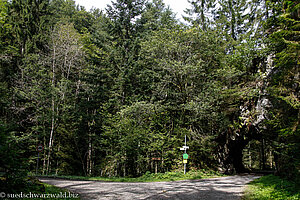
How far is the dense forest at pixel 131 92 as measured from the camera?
1594 cm

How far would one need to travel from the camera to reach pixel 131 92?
1817cm

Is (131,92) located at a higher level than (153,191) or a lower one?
Result: higher

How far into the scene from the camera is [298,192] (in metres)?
6.39

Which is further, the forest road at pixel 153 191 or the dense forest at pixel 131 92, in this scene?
the dense forest at pixel 131 92

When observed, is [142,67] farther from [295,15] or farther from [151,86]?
[295,15]

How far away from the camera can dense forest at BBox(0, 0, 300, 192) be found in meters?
15.9

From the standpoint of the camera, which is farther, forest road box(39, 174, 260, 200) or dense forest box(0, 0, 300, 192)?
dense forest box(0, 0, 300, 192)

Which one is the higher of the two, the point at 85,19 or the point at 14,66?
the point at 85,19

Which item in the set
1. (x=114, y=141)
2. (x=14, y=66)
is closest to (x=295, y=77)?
(x=114, y=141)

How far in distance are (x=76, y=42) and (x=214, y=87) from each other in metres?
12.9

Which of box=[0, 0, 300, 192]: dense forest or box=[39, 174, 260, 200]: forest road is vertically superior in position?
box=[0, 0, 300, 192]: dense forest

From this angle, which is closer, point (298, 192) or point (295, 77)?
point (298, 192)

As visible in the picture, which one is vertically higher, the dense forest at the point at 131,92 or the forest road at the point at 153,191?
the dense forest at the point at 131,92

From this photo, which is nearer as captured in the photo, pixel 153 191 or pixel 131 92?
pixel 153 191
